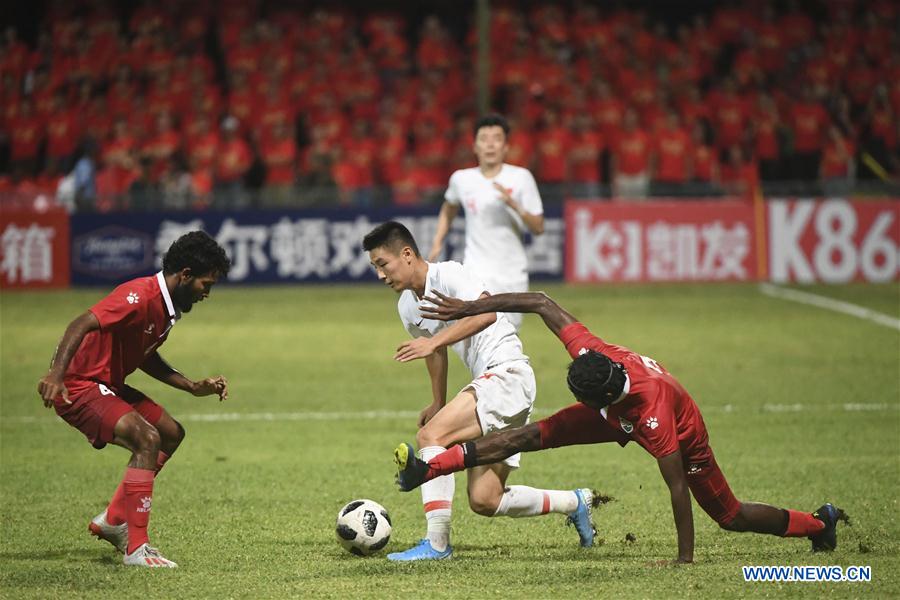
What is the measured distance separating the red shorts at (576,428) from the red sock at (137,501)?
6.93ft

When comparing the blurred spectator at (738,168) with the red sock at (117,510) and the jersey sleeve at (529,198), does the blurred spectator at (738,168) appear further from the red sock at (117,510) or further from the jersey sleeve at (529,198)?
the red sock at (117,510)

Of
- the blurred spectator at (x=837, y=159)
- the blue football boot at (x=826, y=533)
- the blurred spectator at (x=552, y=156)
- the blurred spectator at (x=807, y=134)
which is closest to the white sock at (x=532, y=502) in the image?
the blue football boot at (x=826, y=533)

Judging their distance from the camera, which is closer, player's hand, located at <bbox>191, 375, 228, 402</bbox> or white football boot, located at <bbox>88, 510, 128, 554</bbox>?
white football boot, located at <bbox>88, 510, 128, 554</bbox>

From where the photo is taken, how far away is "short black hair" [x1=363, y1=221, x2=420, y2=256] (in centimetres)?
736

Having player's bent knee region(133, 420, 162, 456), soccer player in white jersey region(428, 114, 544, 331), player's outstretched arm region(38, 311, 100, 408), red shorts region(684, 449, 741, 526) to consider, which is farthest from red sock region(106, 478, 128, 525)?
soccer player in white jersey region(428, 114, 544, 331)

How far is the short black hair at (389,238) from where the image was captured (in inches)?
290

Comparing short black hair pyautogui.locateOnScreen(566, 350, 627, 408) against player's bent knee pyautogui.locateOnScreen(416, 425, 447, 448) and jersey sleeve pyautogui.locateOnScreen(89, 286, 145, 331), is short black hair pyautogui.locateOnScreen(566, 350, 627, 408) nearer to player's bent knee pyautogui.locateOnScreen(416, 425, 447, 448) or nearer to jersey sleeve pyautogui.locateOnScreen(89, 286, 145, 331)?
player's bent knee pyautogui.locateOnScreen(416, 425, 447, 448)

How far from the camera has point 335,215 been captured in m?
21.7

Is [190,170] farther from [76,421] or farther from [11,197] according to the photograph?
[76,421]

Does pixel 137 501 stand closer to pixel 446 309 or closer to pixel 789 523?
pixel 446 309

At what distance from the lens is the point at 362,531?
24.1 ft

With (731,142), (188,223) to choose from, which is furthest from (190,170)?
(731,142)

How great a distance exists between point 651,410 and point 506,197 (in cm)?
498

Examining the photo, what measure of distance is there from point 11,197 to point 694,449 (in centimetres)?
1705
